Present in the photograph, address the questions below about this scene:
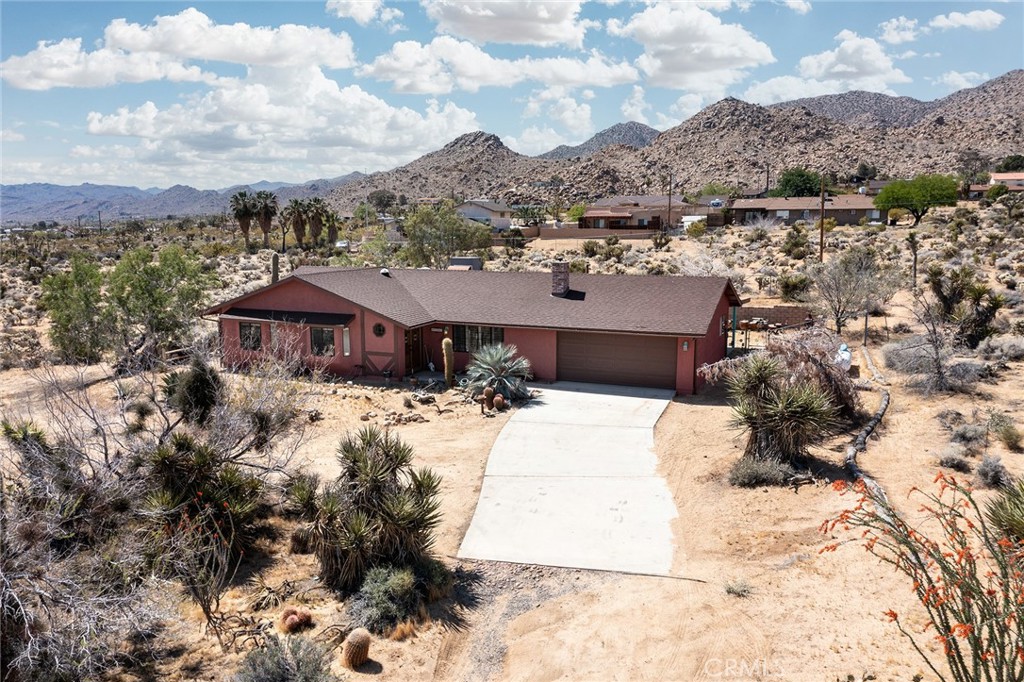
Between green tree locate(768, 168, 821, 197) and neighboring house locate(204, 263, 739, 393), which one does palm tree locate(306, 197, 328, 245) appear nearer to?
neighboring house locate(204, 263, 739, 393)

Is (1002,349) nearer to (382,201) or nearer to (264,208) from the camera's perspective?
(264,208)

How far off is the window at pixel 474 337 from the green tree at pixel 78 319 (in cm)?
1369

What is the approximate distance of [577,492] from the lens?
17.0 m

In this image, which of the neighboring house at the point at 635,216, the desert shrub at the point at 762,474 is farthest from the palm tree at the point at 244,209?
the desert shrub at the point at 762,474

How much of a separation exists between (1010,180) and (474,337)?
95102 millimetres

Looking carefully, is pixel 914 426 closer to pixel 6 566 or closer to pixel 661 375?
pixel 661 375

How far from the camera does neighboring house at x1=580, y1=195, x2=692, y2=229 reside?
84312 millimetres

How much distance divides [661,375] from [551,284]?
6.13m

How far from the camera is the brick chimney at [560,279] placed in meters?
29.0

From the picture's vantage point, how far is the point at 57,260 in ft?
229

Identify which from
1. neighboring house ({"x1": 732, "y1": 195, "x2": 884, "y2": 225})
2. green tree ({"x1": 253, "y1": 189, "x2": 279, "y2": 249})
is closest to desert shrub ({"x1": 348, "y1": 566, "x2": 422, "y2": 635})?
green tree ({"x1": 253, "y1": 189, "x2": 279, "y2": 249})

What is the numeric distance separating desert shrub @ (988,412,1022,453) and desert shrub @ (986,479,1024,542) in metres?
5.38

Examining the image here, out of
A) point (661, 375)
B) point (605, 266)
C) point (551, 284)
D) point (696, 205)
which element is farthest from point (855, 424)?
point (696, 205)

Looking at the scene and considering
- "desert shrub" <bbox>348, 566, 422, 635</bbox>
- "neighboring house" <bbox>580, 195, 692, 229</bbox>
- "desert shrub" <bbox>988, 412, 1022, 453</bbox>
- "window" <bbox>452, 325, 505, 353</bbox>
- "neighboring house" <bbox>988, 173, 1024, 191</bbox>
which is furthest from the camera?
"neighboring house" <bbox>988, 173, 1024, 191</bbox>
